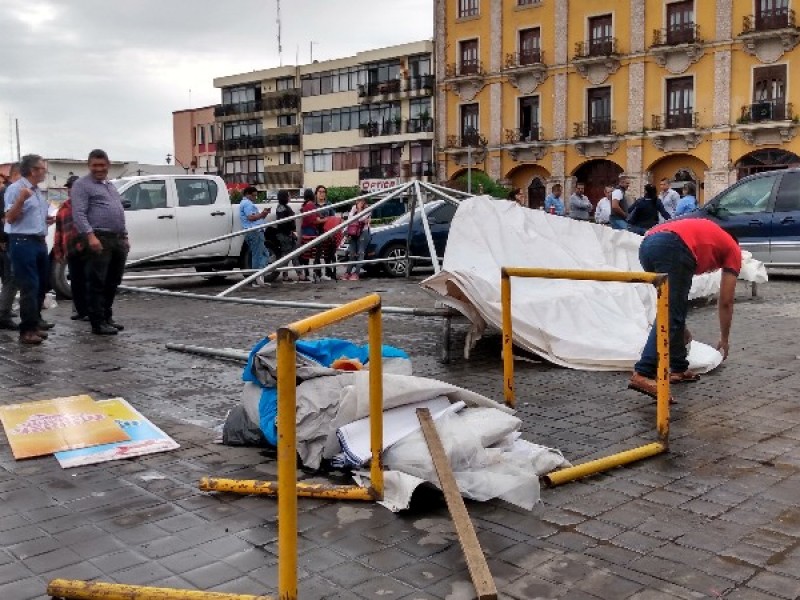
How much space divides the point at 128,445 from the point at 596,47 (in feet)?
143

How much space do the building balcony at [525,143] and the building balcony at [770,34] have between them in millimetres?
11477

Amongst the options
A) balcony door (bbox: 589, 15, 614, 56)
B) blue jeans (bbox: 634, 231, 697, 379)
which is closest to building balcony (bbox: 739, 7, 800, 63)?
balcony door (bbox: 589, 15, 614, 56)

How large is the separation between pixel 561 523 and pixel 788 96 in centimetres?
4078

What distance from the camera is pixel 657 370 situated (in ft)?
17.6

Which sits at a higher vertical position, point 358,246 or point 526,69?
point 526,69

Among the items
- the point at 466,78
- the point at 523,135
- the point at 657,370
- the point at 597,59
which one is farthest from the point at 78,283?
the point at 466,78

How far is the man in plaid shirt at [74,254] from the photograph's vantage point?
931 centimetres

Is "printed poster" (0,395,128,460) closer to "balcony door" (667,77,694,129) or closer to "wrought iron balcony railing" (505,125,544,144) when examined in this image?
"balcony door" (667,77,694,129)

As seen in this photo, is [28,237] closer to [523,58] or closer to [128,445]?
[128,445]

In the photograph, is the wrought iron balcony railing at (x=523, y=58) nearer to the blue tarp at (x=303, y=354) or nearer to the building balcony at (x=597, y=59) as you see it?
the building balcony at (x=597, y=59)

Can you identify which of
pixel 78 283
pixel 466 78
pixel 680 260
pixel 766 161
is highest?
pixel 466 78

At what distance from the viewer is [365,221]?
16.4 m

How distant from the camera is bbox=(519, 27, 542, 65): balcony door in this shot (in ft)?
153

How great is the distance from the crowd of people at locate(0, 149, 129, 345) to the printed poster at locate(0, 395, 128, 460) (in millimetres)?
2932
